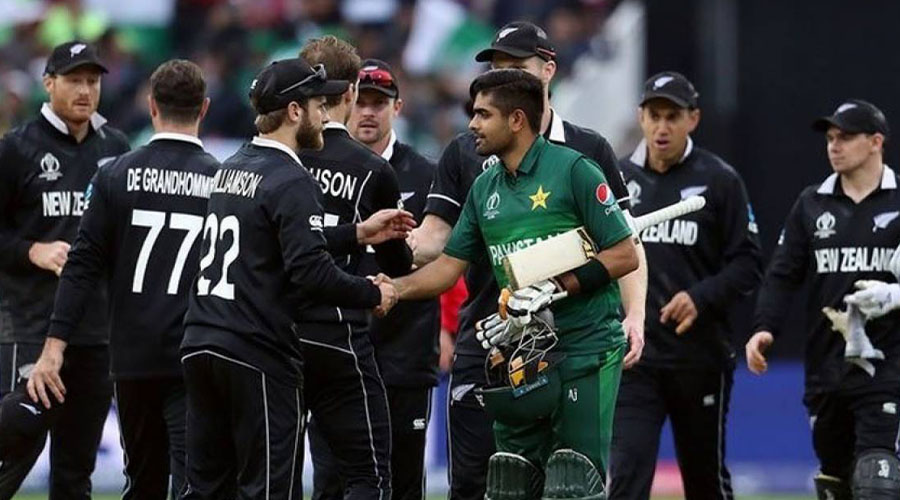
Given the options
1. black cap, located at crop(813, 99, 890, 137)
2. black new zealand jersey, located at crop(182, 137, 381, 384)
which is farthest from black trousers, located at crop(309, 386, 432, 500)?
black cap, located at crop(813, 99, 890, 137)

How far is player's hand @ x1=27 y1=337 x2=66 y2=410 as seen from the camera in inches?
365

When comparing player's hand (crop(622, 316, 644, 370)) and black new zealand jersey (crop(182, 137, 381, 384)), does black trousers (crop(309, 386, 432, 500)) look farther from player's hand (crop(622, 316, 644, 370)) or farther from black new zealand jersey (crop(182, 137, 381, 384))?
player's hand (crop(622, 316, 644, 370))

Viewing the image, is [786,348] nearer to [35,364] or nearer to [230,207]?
[35,364]

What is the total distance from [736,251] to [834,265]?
0.59 meters

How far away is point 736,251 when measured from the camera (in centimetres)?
1098

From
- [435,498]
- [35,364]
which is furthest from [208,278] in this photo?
[435,498]

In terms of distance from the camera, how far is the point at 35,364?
10.2 m

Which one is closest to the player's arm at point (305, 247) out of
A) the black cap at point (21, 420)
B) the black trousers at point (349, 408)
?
the black trousers at point (349, 408)

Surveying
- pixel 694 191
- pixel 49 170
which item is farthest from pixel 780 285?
pixel 49 170

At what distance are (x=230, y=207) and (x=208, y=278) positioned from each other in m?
0.32

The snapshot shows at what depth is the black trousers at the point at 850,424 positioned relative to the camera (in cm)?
1034

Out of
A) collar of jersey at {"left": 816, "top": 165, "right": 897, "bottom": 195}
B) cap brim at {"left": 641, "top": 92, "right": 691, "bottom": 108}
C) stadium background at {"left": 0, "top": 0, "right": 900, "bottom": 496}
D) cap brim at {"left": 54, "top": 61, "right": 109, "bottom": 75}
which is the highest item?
stadium background at {"left": 0, "top": 0, "right": 900, "bottom": 496}

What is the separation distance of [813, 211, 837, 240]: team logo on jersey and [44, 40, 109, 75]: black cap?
402 cm

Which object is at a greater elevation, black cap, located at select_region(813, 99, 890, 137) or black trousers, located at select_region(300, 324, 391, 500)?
black cap, located at select_region(813, 99, 890, 137)
